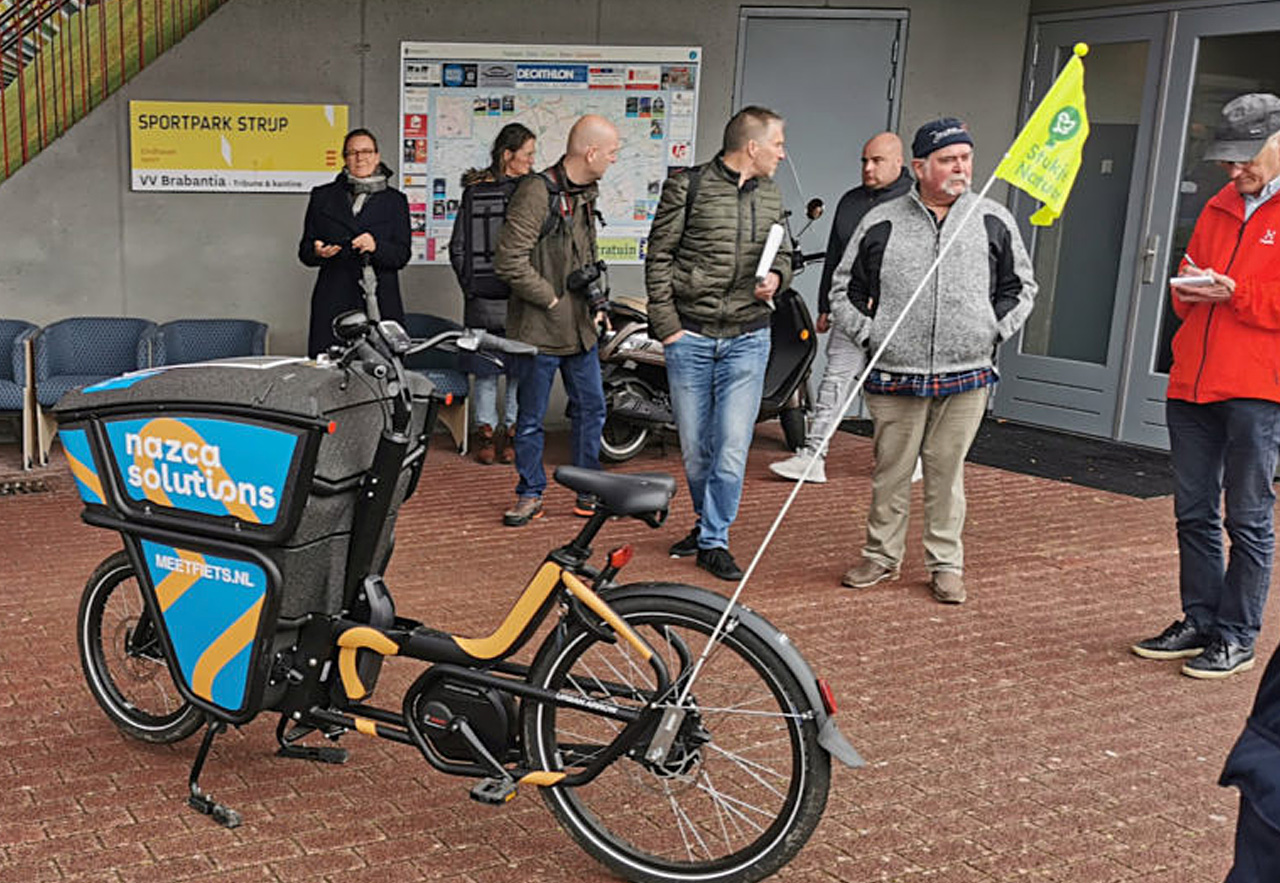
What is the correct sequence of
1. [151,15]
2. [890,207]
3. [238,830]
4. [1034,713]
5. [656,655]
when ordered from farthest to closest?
[151,15]
[890,207]
[1034,713]
[238,830]
[656,655]

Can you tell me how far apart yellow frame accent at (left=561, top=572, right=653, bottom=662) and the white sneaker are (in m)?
4.91

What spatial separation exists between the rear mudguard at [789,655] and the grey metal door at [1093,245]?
7.22 meters

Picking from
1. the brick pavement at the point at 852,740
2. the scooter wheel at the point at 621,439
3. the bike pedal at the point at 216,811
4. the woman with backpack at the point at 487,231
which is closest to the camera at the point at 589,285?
the woman with backpack at the point at 487,231

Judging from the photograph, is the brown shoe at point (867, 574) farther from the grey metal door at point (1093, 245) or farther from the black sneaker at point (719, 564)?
the grey metal door at point (1093, 245)

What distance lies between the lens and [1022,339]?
10.4 m

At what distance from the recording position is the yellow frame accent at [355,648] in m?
3.56

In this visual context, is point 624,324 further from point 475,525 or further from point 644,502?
point 644,502

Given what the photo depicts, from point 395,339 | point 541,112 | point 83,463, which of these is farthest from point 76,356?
point 395,339

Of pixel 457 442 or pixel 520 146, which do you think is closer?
pixel 520 146

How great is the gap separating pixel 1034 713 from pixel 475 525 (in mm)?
3188

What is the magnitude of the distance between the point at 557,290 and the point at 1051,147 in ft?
8.47

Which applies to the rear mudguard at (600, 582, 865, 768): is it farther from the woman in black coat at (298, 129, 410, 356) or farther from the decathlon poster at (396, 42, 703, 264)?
the decathlon poster at (396, 42, 703, 264)

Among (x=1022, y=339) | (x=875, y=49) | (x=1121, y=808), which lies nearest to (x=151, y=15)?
(x=875, y=49)

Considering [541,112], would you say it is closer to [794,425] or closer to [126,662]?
[794,425]
